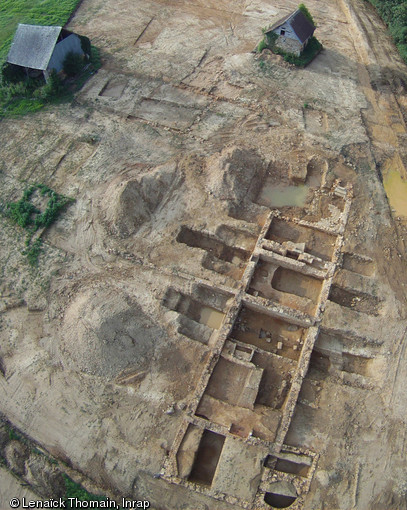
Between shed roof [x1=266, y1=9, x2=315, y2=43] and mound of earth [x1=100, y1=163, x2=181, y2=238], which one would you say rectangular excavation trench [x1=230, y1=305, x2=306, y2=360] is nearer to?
mound of earth [x1=100, y1=163, x2=181, y2=238]

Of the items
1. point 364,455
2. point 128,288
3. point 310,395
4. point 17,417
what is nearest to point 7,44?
point 128,288

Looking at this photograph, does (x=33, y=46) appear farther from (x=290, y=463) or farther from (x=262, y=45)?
(x=290, y=463)

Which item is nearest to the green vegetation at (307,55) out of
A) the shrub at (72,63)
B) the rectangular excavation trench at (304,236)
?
the shrub at (72,63)

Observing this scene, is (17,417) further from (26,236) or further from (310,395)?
(310,395)

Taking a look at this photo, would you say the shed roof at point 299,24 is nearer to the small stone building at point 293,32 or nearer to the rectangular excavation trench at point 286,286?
the small stone building at point 293,32

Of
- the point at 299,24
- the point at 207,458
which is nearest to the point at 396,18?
the point at 299,24

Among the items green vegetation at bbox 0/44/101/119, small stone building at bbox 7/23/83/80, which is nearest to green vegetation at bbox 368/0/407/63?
green vegetation at bbox 0/44/101/119

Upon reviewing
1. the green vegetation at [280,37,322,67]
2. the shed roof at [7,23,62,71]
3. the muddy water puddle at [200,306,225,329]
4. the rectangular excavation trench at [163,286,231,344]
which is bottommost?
the muddy water puddle at [200,306,225,329]
